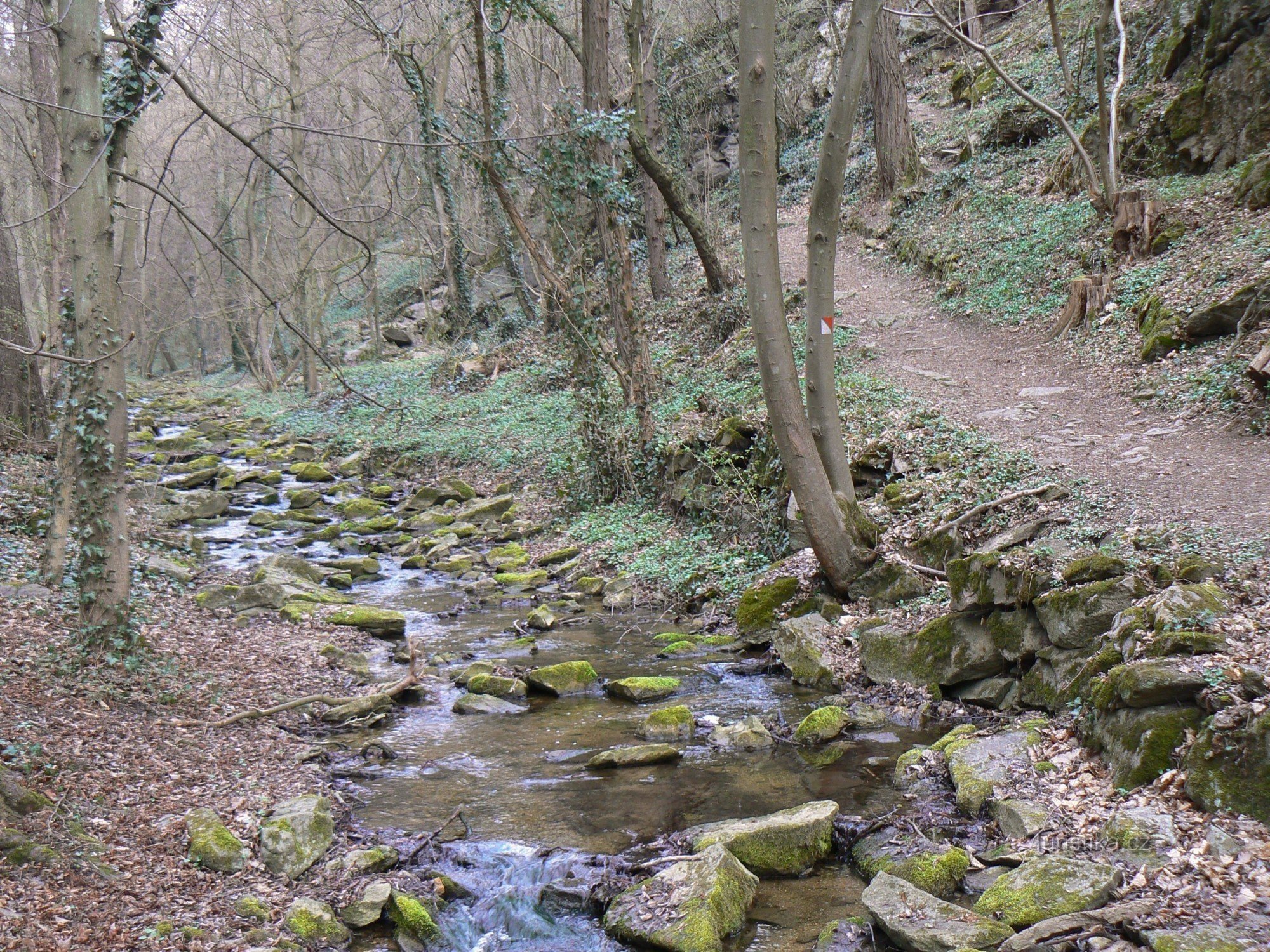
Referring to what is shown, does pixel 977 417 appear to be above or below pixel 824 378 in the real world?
below

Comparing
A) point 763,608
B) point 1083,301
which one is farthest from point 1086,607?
point 1083,301

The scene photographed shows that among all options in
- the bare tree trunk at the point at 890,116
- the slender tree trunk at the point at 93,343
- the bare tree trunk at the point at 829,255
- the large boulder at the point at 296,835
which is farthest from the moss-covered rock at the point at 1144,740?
the bare tree trunk at the point at 890,116

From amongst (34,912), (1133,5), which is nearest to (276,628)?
(34,912)

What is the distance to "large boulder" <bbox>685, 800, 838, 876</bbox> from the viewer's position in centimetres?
475

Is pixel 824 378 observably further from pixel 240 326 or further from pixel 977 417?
pixel 240 326

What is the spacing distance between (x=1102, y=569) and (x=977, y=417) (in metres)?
4.07

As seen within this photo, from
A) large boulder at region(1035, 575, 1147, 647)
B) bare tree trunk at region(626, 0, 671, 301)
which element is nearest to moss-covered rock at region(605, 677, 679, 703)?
large boulder at region(1035, 575, 1147, 647)

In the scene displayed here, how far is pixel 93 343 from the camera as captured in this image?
20.2 feet

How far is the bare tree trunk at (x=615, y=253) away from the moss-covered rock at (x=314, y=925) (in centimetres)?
892

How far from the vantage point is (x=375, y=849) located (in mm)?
4926

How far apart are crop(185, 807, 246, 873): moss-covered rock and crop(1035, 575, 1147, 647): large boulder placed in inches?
203

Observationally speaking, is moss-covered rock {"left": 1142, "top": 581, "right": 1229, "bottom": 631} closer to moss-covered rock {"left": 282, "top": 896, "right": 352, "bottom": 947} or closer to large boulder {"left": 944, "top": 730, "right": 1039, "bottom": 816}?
large boulder {"left": 944, "top": 730, "right": 1039, "bottom": 816}

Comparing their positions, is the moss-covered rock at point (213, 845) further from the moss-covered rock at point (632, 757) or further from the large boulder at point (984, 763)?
the large boulder at point (984, 763)

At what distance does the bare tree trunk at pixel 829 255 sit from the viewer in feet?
Answer: 25.0
